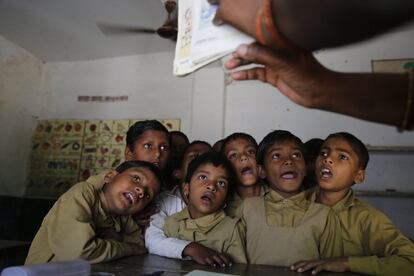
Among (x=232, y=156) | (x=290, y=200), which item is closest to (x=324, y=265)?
(x=290, y=200)

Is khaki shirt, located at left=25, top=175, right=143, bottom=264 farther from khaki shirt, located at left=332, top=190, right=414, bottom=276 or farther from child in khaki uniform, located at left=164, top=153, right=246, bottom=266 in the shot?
khaki shirt, located at left=332, top=190, right=414, bottom=276

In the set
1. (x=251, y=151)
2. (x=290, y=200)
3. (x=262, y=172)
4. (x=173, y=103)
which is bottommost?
(x=290, y=200)

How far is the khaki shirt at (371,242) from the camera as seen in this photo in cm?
121

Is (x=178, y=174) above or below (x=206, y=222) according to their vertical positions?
above

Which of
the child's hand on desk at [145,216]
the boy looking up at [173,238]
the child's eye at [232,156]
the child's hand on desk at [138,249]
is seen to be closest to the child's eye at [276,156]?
the child's eye at [232,156]

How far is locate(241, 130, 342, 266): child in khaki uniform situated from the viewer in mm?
1399

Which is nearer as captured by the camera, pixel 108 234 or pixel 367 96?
pixel 367 96

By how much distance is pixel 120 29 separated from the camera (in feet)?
11.1

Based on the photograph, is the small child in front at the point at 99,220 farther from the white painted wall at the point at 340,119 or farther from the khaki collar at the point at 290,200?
the white painted wall at the point at 340,119

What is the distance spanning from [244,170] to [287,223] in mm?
421

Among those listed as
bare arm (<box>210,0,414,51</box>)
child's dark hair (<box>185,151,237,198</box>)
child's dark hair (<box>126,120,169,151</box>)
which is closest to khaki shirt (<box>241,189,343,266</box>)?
child's dark hair (<box>185,151,237,198</box>)

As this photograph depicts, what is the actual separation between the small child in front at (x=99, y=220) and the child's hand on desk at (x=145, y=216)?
0.09ft

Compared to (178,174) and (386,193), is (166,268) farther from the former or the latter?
(386,193)

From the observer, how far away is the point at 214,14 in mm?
664
